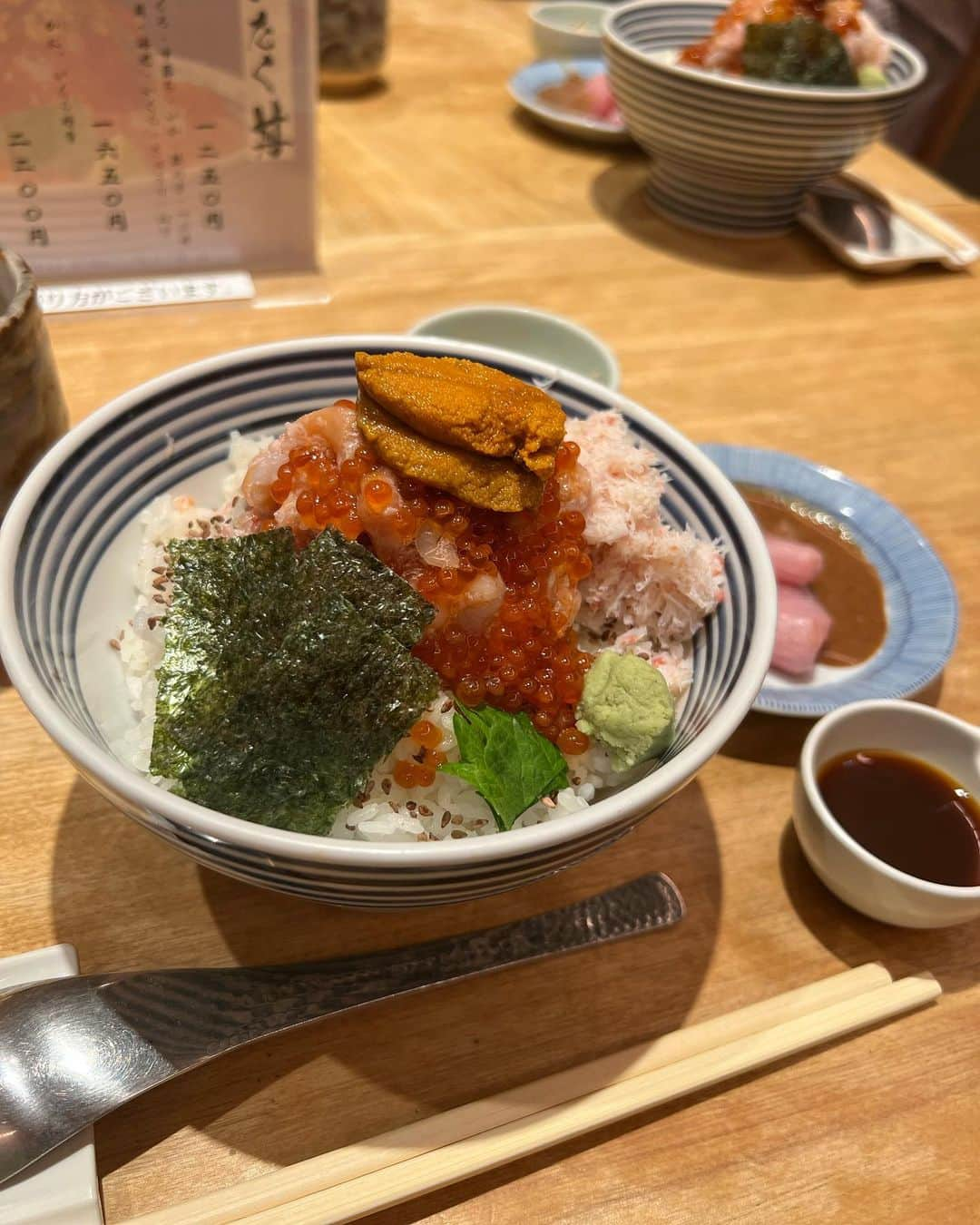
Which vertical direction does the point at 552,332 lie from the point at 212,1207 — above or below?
above

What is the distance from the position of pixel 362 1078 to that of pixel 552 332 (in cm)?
181

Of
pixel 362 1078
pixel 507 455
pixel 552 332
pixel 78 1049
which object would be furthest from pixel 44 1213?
pixel 552 332

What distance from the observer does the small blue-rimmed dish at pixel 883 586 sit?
5.66 ft

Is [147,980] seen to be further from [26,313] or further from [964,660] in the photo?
[964,660]

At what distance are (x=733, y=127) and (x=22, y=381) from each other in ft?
7.49

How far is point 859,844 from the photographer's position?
1459mm

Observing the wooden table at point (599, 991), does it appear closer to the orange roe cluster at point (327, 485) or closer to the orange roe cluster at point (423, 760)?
the orange roe cluster at point (423, 760)

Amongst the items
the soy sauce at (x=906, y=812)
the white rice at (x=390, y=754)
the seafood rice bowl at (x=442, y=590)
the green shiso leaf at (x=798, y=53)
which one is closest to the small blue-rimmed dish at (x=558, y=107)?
the green shiso leaf at (x=798, y=53)

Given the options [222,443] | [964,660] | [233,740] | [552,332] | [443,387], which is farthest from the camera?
[552,332]

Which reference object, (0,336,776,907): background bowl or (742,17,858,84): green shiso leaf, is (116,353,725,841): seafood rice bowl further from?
(742,17,858,84): green shiso leaf

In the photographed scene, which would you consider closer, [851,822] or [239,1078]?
[239,1078]

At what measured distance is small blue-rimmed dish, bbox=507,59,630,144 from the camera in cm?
355

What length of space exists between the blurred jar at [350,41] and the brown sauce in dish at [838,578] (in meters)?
2.64

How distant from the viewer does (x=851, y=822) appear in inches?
59.1
